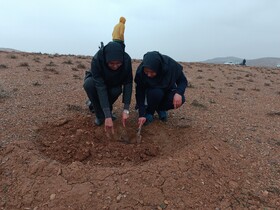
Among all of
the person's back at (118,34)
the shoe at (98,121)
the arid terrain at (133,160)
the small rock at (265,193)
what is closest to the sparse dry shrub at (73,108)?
the arid terrain at (133,160)

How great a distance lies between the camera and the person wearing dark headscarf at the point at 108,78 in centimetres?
310

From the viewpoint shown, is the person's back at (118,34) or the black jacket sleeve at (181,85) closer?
the person's back at (118,34)

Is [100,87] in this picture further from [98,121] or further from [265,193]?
[265,193]

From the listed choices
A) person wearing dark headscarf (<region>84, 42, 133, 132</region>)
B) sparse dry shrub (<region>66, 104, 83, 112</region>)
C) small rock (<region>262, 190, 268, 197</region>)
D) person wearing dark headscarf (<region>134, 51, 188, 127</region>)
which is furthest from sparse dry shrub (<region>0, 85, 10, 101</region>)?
small rock (<region>262, 190, 268, 197</region>)

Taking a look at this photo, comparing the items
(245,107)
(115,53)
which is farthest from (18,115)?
(245,107)

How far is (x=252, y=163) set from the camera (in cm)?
319

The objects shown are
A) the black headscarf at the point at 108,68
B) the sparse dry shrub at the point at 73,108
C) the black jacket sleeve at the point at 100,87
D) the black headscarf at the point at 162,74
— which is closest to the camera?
the black headscarf at the point at 108,68

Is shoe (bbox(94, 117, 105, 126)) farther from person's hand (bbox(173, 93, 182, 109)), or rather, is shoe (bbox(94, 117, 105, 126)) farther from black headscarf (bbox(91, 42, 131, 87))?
person's hand (bbox(173, 93, 182, 109))

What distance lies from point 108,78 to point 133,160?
3.22 ft

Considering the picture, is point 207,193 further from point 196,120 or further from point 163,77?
point 196,120

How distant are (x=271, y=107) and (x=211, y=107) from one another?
131cm

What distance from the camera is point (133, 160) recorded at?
3.08 metres

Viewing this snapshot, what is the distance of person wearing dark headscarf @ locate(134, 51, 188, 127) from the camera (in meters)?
3.45

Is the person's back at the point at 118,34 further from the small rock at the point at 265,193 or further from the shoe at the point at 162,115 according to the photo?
the small rock at the point at 265,193
